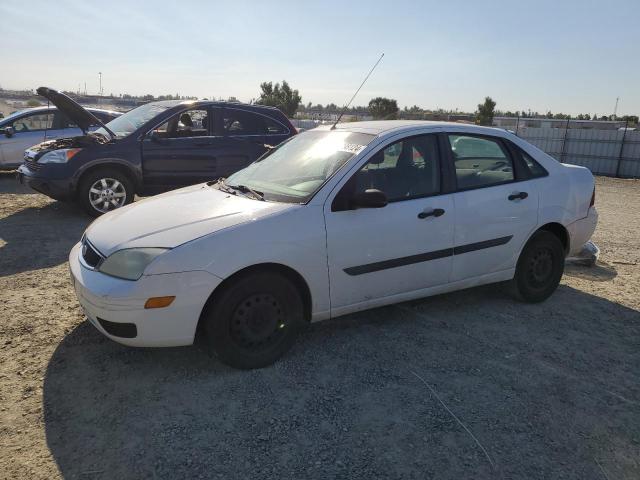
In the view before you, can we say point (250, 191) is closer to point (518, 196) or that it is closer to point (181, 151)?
point (518, 196)

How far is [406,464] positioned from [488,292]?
9.26 feet

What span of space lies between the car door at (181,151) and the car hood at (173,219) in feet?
12.6

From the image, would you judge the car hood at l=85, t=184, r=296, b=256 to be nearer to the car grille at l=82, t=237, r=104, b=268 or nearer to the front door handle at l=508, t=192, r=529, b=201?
the car grille at l=82, t=237, r=104, b=268

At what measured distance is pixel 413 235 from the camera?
3766 mm

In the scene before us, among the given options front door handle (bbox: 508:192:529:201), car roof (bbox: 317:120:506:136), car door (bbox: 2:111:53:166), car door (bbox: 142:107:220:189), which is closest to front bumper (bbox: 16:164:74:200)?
car door (bbox: 142:107:220:189)

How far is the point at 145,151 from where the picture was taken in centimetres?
746

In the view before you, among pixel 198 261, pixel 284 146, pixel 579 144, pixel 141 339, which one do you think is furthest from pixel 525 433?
pixel 579 144

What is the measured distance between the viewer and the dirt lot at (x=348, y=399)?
254 cm

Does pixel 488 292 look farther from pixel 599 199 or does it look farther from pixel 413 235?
pixel 599 199

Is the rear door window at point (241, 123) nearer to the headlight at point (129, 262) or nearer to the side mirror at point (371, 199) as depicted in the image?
the side mirror at point (371, 199)

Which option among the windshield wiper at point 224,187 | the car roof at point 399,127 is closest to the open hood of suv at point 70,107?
the windshield wiper at point 224,187

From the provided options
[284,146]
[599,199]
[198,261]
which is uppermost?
[284,146]

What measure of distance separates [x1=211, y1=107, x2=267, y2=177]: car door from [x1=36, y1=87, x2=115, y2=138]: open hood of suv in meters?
1.62

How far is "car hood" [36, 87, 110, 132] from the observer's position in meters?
6.96
